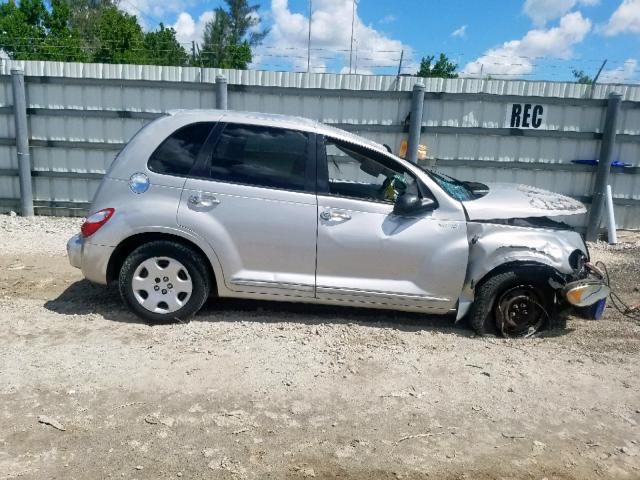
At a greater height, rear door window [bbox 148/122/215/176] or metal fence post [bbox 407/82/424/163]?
metal fence post [bbox 407/82/424/163]

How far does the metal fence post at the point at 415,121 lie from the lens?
8.41 metres

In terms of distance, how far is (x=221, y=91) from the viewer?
848 centimetres

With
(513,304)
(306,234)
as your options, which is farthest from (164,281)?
(513,304)

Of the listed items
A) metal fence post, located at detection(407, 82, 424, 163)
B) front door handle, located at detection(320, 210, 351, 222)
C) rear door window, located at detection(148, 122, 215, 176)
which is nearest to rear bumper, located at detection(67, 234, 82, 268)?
rear door window, located at detection(148, 122, 215, 176)

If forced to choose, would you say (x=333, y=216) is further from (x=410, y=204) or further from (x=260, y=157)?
(x=260, y=157)

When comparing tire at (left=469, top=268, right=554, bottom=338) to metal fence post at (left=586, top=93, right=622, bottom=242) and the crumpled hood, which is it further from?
metal fence post at (left=586, top=93, right=622, bottom=242)

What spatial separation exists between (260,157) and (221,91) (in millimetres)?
4336

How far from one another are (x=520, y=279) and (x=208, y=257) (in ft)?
8.44

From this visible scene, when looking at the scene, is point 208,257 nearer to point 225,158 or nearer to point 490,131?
point 225,158

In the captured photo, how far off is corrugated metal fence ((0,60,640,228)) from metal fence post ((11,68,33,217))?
23 cm

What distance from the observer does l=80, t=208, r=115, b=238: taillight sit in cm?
455

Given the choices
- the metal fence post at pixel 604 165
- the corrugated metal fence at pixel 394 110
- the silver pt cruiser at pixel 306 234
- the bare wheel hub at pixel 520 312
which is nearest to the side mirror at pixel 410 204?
the silver pt cruiser at pixel 306 234

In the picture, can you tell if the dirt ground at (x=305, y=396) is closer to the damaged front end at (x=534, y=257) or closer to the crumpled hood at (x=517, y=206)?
the damaged front end at (x=534, y=257)

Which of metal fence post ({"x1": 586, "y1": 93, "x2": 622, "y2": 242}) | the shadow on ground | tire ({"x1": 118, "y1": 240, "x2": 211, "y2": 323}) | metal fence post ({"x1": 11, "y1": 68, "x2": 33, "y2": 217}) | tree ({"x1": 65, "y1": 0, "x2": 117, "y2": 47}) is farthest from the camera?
tree ({"x1": 65, "y1": 0, "x2": 117, "y2": 47})
